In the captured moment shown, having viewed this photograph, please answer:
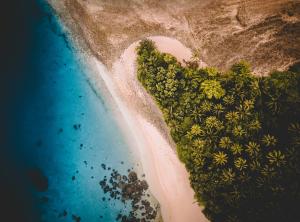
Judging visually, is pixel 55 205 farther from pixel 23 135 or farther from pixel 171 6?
pixel 171 6

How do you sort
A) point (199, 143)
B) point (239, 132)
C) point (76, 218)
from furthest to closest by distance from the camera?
point (76, 218) < point (199, 143) < point (239, 132)

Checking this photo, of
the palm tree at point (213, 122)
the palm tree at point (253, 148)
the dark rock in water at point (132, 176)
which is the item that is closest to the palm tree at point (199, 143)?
the palm tree at point (213, 122)

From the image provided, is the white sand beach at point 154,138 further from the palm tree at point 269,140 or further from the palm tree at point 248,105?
the palm tree at point 269,140

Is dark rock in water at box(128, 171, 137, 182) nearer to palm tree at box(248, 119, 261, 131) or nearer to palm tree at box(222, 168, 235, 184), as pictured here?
palm tree at box(222, 168, 235, 184)

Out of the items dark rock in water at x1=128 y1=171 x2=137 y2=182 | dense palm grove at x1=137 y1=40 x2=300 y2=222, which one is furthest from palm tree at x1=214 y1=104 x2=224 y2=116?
dark rock in water at x1=128 y1=171 x2=137 y2=182

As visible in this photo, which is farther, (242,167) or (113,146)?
(113,146)

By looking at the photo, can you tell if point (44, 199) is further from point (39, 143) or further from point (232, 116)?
point (232, 116)

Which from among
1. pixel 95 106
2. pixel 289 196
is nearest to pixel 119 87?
pixel 95 106

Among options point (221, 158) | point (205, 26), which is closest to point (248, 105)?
point (221, 158)
